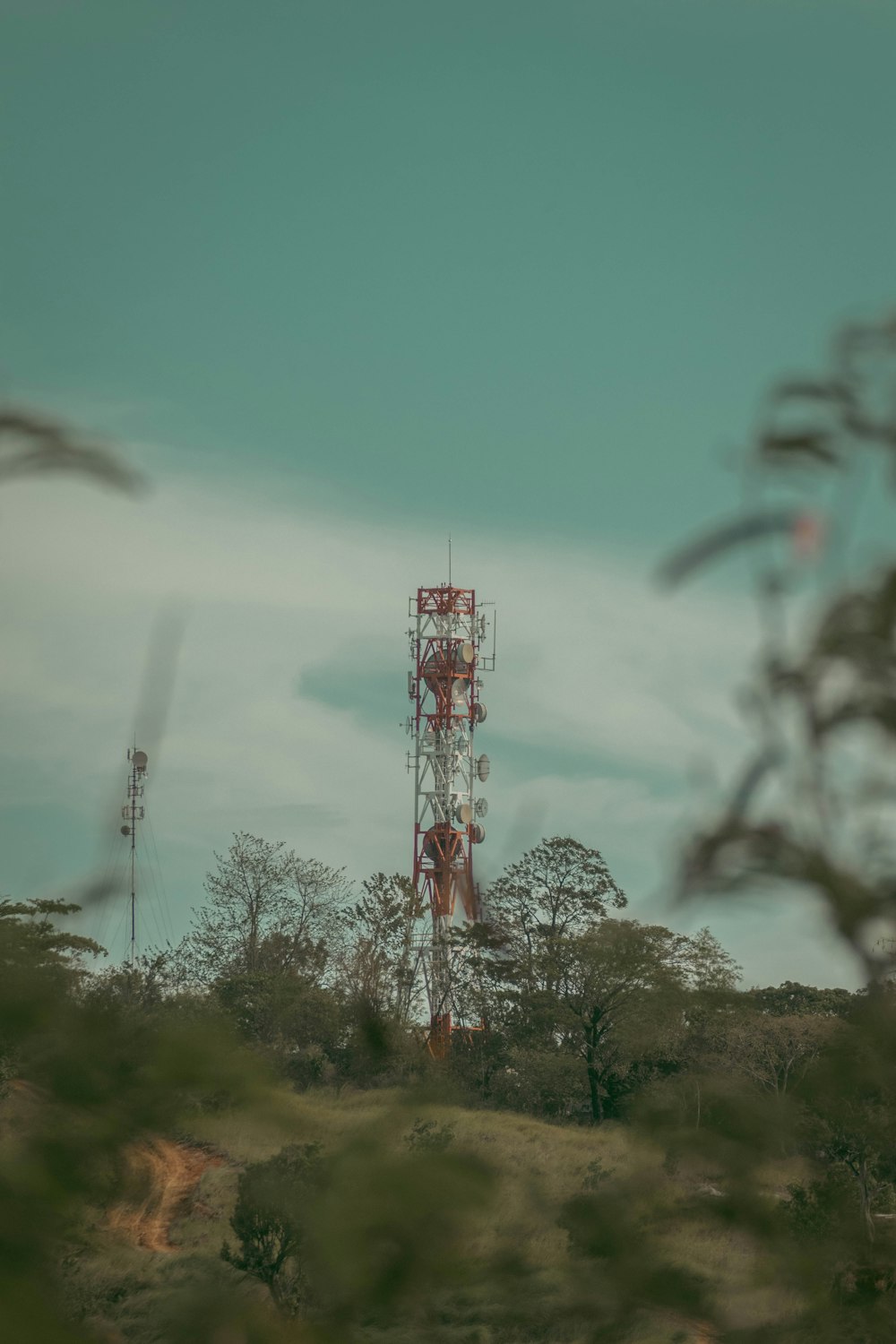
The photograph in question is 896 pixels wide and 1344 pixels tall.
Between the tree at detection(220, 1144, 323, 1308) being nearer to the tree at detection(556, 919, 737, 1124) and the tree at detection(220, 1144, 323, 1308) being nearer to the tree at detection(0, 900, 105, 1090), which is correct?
the tree at detection(0, 900, 105, 1090)

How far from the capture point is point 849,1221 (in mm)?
1919

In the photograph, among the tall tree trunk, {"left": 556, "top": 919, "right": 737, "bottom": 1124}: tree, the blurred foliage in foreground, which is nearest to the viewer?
the blurred foliage in foreground

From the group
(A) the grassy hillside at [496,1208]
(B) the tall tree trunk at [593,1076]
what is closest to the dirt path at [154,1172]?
(A) the grassy hillside at [496,1208]

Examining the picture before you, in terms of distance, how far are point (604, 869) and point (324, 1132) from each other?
77.2ft

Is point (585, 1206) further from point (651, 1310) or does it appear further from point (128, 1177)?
point (128, 1177)

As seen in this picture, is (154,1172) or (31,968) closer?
(31,968)

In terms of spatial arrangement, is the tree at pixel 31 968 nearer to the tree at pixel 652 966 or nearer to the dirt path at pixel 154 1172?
the dirt path at pixel 154 1172

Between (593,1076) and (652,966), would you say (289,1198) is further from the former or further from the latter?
(593,1076)

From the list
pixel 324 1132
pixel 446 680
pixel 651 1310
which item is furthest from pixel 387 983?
pixel 446 680

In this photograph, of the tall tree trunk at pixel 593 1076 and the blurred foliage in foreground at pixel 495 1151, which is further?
the tall tree trunk at pixel 593 1076

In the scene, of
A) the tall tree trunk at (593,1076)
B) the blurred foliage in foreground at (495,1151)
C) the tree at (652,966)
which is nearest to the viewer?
the blurred foliage in foreground at (495,1151)

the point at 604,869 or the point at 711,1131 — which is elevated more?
the point at 604,869

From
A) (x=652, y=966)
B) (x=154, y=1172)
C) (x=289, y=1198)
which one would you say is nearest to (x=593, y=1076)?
(x=652, y=966)

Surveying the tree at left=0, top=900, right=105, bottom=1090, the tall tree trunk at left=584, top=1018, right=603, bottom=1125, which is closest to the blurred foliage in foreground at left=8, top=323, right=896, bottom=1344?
the tree at left=0, top=900, right=105, bottom=1090
